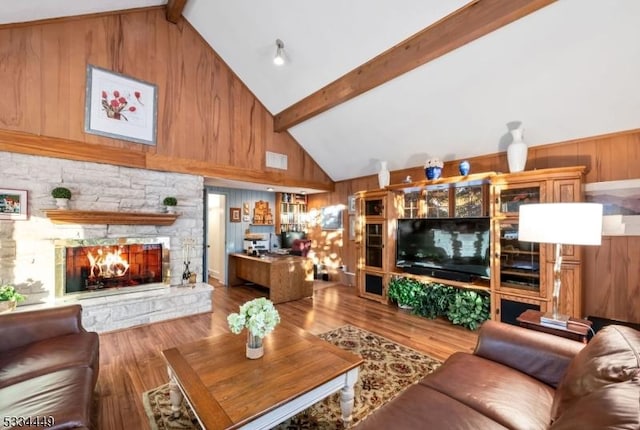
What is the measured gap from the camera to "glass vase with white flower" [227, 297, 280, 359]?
1774 millimetres

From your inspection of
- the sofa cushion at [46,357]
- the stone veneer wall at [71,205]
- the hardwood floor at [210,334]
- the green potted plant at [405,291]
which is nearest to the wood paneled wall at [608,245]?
the hardwood floor at [210,334]

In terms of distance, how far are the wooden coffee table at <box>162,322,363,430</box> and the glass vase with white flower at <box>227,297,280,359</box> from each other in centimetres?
8

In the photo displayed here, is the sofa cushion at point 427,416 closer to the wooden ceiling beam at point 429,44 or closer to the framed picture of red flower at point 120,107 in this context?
the wooden ceiling beam at point 429,44

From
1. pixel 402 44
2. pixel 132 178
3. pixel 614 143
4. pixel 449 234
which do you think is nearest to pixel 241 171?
pixel 132 178

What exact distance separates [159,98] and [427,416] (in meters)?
4.64

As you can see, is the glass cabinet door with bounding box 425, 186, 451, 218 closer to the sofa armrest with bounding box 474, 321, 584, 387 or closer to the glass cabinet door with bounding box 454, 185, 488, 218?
the glass cabinet door with bounding box 454, 185, 488, 218

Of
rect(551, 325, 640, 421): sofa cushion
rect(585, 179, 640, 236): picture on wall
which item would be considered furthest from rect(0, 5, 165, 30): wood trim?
rect(585, 179, 640, 236): picture on wall

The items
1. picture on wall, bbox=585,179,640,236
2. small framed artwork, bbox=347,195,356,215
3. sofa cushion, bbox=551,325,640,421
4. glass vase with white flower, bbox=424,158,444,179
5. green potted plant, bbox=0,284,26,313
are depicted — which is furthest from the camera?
small framed artwork, bbox=347,195,356,215

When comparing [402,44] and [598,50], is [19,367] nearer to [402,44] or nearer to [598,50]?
[402,44]

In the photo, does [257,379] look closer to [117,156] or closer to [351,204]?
[117,156]

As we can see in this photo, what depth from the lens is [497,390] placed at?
1464mm

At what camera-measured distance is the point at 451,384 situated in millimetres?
1532

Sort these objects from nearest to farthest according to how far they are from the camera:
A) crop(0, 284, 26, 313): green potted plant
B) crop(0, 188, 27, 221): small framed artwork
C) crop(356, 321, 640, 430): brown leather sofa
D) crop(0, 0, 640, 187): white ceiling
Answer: crop(356, 321, 640, 430): brown leather sofa < crop(0, 0, 640, 187): white ceiling < crop(0, 284, 26, 313): green potted plant < crop(0, 188, 27, 221): small framed artwork

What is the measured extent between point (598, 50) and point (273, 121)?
4266mm
